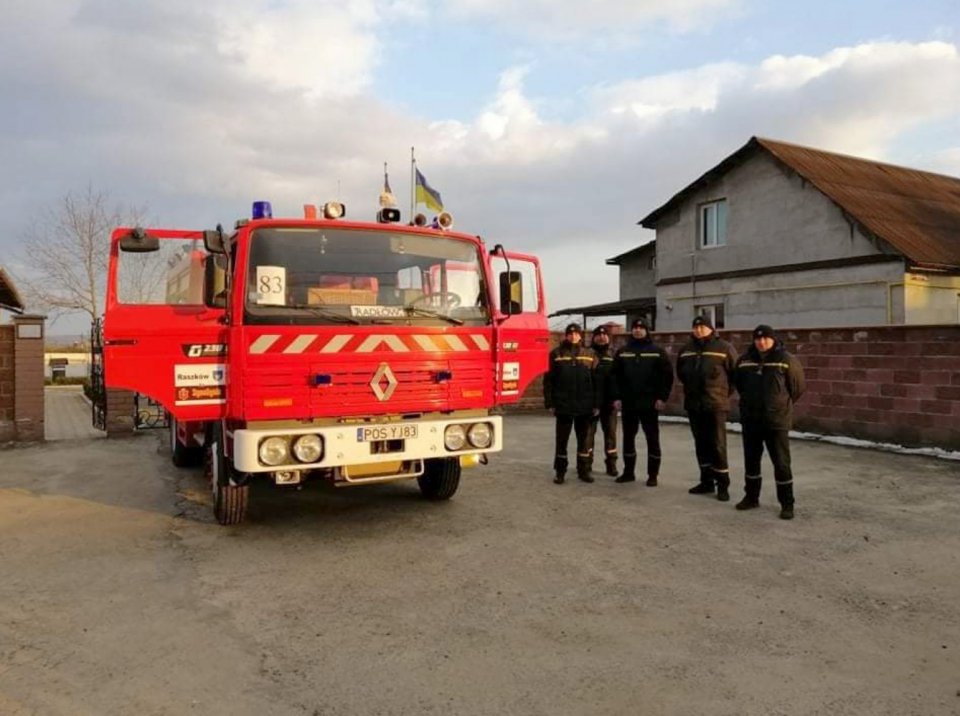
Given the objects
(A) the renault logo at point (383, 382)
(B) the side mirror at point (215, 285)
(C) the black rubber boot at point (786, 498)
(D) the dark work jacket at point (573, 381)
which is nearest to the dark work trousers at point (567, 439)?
(D) the dark work jacket at point (573, 381)

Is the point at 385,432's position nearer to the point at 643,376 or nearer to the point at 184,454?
the point at 643,376

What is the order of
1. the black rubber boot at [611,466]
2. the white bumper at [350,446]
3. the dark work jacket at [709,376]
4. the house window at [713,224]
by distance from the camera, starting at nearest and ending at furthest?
the white bumper at [350,446] < the dark work jacket at [709,376] < the black rubber boot at [611,466] < the house window at [713,224]

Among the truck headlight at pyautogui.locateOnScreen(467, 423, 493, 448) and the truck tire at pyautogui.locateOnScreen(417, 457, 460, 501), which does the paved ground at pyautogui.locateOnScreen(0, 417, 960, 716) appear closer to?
the truck tire at pyautogui.locateOnScreen(417, 457, 460, 501)

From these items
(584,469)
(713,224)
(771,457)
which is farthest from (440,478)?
(713,224)

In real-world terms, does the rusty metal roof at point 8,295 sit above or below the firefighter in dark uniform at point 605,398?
above

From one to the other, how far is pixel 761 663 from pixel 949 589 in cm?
184

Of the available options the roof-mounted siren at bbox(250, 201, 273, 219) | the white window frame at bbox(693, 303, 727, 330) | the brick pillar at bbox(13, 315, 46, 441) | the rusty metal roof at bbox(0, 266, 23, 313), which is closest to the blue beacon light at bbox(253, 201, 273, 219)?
the roof-mounted siren at bbox(250, 201, 273, 219)

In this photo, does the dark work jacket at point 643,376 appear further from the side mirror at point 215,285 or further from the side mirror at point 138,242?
the side mirror at point 138,242

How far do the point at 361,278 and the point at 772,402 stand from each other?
3.65 meters

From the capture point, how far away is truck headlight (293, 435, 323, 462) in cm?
478

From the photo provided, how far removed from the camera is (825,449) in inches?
373

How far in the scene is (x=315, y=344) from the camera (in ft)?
15.9

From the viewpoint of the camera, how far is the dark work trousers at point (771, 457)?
590cm

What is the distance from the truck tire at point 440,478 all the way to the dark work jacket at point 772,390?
268 cm
